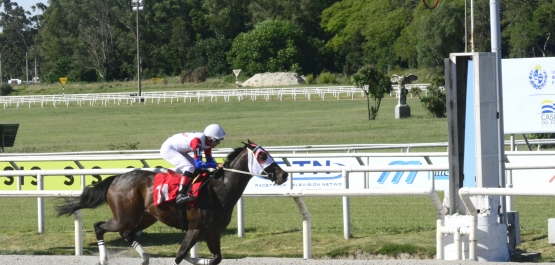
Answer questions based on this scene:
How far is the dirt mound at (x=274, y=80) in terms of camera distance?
6062cm

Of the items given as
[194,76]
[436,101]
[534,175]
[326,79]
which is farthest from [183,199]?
[194,76]

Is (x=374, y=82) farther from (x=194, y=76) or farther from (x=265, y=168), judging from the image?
(x=194, y=76)

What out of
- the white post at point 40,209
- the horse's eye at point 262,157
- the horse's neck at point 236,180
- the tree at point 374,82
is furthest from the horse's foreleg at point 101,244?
the tree at point 374,82

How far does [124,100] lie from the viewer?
48156mm

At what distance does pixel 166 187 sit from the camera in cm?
689

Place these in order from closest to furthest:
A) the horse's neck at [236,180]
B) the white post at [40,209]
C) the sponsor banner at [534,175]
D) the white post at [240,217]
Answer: the horse's neck at [236,180], the white post at [240,217], the white post at [40,209], the sponsor banner at [534,175]

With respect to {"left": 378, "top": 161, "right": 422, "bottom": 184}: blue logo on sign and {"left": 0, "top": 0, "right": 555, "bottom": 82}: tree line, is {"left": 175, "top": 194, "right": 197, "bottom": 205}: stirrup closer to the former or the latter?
{"left": 378, "top": 161, "right": 422, "bottom": 184}: blue logo on sign

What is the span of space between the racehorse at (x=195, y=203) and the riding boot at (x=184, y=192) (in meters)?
0.09

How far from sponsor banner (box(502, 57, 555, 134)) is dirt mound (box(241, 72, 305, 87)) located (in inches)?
1837

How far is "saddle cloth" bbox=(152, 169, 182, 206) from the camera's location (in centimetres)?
684

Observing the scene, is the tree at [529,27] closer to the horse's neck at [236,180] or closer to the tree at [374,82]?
the tree at [374,82]

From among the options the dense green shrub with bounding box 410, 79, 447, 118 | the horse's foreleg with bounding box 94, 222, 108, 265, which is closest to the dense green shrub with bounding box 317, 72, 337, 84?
the dense green shrub with bounding box 410, 79, 447, 118

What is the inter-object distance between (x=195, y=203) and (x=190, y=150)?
496mm

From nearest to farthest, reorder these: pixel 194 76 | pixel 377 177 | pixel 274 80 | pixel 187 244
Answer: pixel 187 244 < pixel 377 177 < pixel 274 80 < pixel 194 76
